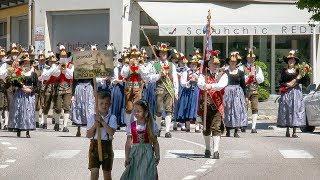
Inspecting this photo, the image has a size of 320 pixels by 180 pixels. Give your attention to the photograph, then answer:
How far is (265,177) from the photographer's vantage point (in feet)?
51.2

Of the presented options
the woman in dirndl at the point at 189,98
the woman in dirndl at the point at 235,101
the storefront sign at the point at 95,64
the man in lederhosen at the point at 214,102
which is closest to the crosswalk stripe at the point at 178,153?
the man in lederhosen at the point at 214,102

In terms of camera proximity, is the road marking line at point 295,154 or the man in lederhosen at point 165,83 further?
the man in lederhosen at point 165,83

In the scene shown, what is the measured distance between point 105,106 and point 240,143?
923 centimetres

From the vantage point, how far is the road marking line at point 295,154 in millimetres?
18797

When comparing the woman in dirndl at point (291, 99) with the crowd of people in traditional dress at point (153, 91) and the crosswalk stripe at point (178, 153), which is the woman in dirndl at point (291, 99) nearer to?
the crowd of people in traditional dress at point (153, 91)

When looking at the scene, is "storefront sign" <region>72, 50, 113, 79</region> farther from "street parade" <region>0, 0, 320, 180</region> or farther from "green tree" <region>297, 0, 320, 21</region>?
"green tree" <region>297, 0, 320, 21</region>

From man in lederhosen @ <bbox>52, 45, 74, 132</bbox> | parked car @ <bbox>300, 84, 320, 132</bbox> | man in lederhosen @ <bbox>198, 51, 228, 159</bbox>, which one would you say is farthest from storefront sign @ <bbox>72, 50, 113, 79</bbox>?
parked car @ <bbox>300, 84, 320, 132</bbox>

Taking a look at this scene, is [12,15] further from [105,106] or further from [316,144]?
[105,106]

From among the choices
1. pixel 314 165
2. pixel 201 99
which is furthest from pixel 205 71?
pixel 314 165

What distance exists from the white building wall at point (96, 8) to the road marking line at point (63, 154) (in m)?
18.6

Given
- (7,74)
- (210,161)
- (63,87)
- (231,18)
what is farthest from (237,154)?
(231,18)

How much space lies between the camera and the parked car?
82.6 feet

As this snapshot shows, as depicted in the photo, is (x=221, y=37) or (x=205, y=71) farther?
(x=221, y=37)

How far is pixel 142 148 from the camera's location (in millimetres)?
12148
